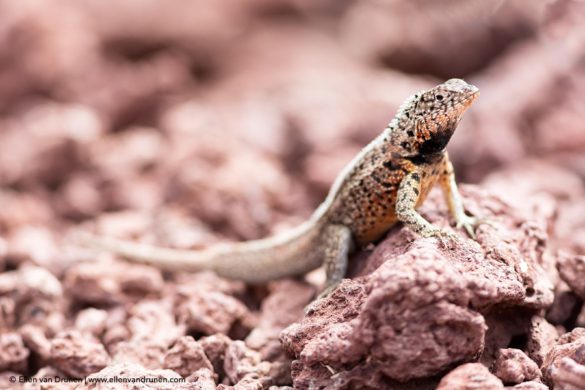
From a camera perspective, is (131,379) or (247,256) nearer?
(131,379)

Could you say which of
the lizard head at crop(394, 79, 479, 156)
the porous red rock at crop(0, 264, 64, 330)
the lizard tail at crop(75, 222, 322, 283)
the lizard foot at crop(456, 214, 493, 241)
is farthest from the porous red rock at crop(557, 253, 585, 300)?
the porous red rock at crop(0, 264, 64, 330)

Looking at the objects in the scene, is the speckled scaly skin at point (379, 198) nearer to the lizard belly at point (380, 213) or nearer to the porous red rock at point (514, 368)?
the lizard belly at point (380, 213)

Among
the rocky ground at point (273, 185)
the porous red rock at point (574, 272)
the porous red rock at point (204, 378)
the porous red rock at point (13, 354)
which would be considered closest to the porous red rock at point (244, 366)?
the rocky ground at point (273, 185)

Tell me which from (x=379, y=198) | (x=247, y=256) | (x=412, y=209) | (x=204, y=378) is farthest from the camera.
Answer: (x=247, y=256)

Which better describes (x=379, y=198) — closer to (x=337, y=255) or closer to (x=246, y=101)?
(x=337, y=255)

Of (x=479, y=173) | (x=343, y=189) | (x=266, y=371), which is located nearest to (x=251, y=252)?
(x=343, y=189)

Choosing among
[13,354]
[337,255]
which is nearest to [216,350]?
[337,255]

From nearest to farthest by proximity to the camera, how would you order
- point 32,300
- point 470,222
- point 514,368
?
point 514,368 → point 470,222 → point 32,300

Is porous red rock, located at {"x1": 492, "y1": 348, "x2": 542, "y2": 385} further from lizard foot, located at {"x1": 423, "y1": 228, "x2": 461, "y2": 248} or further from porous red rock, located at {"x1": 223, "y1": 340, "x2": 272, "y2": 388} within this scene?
porous red rock, located at {"x1": 223, "y1": 340, "x2": 272, "y2": 388}
